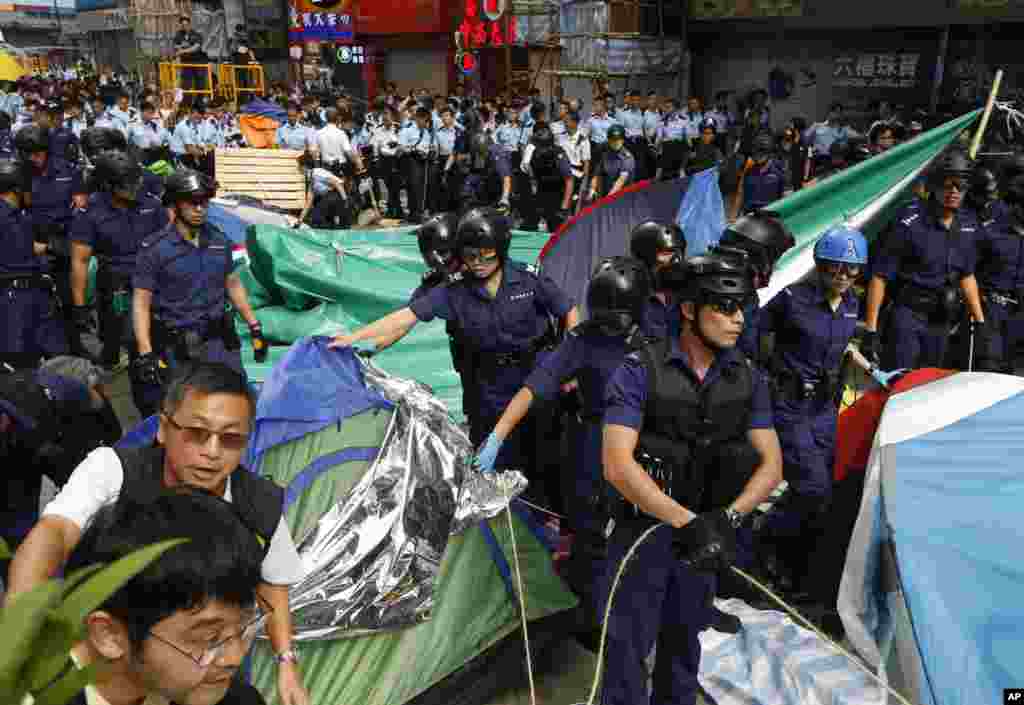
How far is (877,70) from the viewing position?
17.5m

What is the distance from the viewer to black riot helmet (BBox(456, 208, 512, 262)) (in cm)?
429

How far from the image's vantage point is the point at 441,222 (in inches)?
231

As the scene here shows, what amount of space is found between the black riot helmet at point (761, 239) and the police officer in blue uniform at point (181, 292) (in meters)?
2.75

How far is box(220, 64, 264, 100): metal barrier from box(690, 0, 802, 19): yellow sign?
35.8ft

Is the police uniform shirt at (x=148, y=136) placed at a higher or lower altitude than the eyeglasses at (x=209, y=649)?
higher

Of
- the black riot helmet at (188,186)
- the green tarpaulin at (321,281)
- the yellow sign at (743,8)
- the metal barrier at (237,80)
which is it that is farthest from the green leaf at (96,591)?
the metal barrier at (237,80)

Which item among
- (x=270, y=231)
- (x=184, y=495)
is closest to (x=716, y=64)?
(x=270, y=231)

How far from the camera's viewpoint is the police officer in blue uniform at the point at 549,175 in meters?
12.2

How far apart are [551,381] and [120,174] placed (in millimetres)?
3500

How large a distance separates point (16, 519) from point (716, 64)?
63.0 feet

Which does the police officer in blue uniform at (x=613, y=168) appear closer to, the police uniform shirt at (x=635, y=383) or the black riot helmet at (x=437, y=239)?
the black riot helmet at (x=437, y=239)

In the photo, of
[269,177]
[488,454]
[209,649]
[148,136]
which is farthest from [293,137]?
[209,649]

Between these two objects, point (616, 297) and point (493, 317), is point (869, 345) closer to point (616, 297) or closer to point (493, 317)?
point (616, 297)

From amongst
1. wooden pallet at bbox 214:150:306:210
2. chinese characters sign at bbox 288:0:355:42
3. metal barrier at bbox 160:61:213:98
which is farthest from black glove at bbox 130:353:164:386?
chinese characters sign at bbox 288:0:355:42
